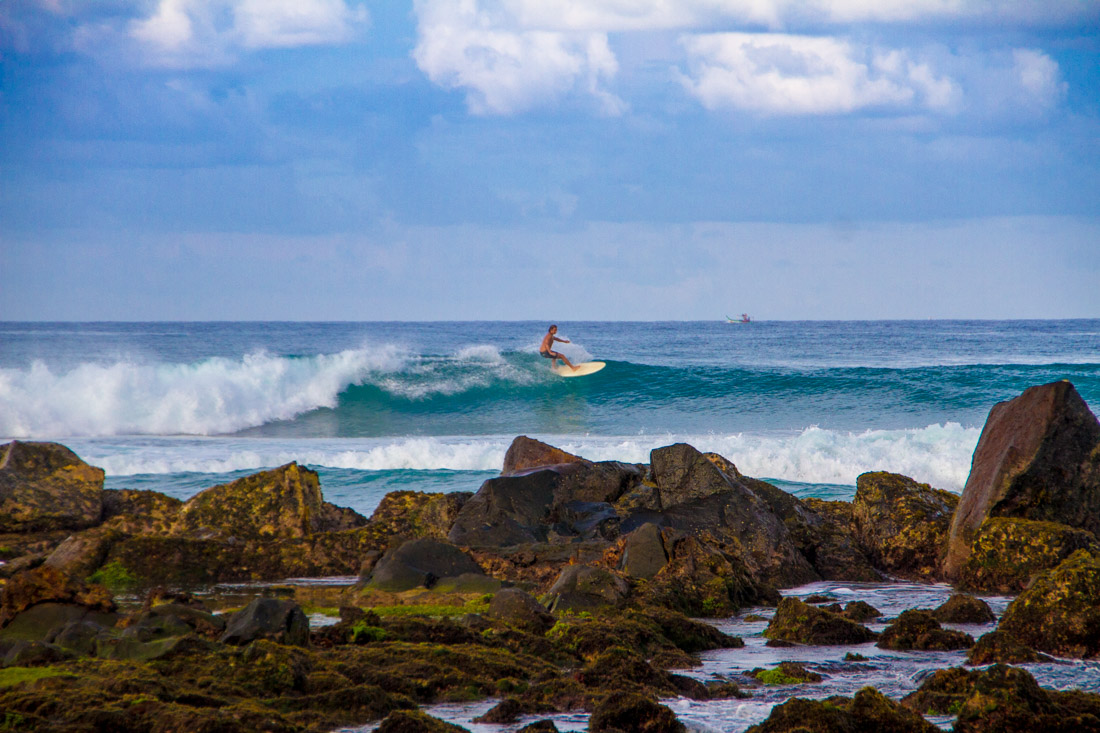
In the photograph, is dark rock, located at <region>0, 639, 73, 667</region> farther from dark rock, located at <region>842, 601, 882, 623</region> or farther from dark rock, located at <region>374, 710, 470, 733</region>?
dark rock, located at <region>842, 601, 882, 623</region>

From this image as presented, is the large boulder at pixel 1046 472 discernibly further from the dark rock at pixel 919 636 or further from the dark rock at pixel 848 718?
the dark rock at pixel 848 718

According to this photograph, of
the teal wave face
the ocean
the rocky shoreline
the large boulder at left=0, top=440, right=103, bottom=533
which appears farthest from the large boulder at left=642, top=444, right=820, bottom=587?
the teal wave face

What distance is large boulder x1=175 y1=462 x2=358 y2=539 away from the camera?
1008cm

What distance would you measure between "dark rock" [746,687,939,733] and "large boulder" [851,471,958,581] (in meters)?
5.43

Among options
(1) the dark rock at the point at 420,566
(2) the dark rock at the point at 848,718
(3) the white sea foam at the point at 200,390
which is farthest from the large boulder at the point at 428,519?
(3) the white sea foam at the point at 200,390

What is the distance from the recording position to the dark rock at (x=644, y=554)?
25.4 ft

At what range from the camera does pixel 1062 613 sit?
19.4 feet

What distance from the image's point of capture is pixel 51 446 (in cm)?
1075

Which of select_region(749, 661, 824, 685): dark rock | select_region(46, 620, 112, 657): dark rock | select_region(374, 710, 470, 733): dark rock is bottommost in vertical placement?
select_region(749, 661, 824, 685): dark rock

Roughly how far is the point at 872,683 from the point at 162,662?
151 inches

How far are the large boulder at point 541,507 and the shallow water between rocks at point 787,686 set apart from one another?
2546mm

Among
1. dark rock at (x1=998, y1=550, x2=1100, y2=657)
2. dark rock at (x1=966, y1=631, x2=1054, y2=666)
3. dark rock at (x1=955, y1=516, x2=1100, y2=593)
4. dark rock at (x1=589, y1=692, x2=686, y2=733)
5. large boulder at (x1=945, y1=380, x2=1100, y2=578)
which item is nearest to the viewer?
dark rock at (x1=589, y1=692, x2=686, y2=733)

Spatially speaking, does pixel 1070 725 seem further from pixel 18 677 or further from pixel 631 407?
pixel 631 407

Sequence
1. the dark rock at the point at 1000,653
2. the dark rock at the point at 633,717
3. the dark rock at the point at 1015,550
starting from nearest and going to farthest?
the dark rock at the point at 633,717, the dark rock at the point at 1000,653, the dark rock at the point at 1015,550
